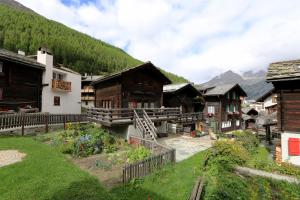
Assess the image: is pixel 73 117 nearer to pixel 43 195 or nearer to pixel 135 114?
pixel 135 114

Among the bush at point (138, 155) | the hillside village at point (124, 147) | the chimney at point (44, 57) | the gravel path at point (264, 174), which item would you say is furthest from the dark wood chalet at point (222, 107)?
the bush at point (138, 155)

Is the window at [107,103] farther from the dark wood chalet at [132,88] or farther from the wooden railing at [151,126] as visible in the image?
the wooden railing at [151,126]

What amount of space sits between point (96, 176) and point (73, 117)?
1386 cm

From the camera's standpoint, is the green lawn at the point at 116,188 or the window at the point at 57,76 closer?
the green lawn at the point at 116,188

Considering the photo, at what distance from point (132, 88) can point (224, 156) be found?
44.5ft

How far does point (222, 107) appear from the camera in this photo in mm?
40906

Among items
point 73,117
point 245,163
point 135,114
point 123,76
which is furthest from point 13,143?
point 245,163

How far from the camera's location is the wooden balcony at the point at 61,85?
89.6 ft

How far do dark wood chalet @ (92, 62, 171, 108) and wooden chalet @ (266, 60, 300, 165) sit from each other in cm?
1408

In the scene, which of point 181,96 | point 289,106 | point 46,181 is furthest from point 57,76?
point 289,106

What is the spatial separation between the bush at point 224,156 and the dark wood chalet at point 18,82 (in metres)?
20.8

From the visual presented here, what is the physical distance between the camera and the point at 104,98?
26.4m

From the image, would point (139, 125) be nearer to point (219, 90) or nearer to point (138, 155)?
point (138, 155)

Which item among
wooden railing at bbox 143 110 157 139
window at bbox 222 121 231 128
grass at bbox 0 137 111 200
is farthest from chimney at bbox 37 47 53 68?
window at bbox 222 121 231 128
